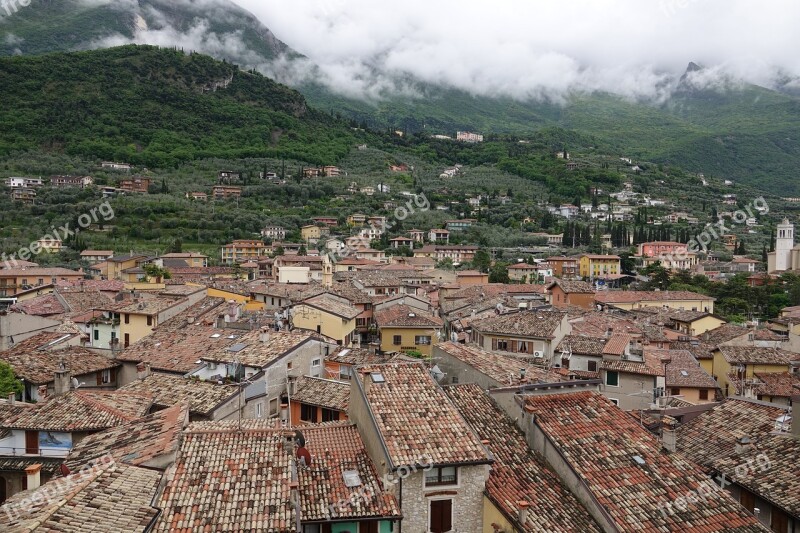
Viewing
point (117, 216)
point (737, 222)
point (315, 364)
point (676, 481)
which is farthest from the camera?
point (737, 222)

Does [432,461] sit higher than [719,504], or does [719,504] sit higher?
[432,461]

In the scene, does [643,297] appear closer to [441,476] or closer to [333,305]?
[333,305]

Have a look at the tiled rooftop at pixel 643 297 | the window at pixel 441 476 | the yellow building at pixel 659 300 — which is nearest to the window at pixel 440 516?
the window at pixel 441 476

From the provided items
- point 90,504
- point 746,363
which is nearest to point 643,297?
point 746,363

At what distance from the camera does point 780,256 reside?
100m

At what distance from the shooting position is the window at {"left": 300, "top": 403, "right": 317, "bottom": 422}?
20.9m

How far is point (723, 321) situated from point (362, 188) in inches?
4496

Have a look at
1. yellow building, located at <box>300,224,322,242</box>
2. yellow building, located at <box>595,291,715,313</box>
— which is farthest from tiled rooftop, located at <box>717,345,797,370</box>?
yellow building, located at <box>300,224,322,242</box>

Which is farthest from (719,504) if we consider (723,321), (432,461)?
(723,321)

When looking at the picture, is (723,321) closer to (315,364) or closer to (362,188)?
(315,364)

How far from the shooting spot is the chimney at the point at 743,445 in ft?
54.4

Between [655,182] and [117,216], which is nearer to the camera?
[117,216]

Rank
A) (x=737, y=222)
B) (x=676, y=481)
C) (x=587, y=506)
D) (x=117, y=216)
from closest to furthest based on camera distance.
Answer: (x=587, y=506) → (x=676, y=481) → (x=117, y=216) → (x=737, y=222)
